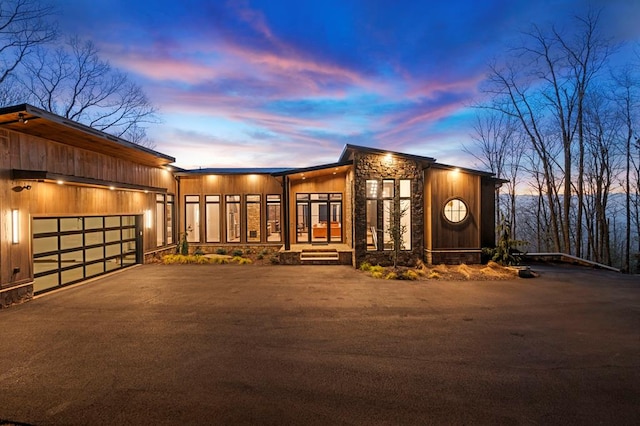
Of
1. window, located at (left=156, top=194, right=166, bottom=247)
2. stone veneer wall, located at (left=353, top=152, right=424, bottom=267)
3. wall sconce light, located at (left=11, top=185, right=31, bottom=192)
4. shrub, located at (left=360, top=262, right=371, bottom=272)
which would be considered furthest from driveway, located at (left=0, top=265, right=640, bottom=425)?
window, located at (left=156, top=194, right=166, bottom=247)

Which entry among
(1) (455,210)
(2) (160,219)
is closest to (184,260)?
(2) (160,219)

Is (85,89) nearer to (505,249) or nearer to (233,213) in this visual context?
(233,213)

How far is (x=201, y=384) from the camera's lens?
11.6 feet

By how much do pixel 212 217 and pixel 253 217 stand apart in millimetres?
1940

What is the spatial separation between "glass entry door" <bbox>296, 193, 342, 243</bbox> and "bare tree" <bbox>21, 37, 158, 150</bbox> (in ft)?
37.7

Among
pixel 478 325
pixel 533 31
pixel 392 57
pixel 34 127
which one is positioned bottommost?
pixel 478 325

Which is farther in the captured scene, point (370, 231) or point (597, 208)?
point (597, 208)

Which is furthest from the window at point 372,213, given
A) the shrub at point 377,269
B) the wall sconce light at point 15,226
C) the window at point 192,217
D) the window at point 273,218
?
the wall sconce light at point 15,226

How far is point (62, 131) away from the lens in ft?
23.5

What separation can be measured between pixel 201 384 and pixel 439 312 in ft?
15.1

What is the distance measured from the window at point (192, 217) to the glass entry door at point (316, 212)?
4726 mm

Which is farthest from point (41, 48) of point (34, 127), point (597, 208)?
point (597, 208)

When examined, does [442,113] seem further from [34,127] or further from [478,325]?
[34,127]

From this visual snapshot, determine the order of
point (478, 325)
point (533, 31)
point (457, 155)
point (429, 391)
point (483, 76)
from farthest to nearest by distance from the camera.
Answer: point (457, 155) → point (483, 76) → point (533, 31) → point (478, 325) → point (429, 391)
